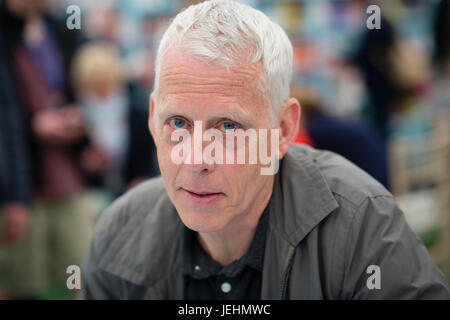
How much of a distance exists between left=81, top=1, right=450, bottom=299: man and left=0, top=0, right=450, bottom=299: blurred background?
54.0 inches

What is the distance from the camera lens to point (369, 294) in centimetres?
148

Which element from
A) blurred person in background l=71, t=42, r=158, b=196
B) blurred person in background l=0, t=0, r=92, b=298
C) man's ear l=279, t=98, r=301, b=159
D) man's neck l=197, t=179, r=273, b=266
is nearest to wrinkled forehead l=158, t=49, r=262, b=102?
man's ear l=279, t=98, r=301, b=159

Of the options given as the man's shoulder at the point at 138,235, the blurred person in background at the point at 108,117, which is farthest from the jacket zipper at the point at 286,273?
the blurred person in background at the point at 108,117

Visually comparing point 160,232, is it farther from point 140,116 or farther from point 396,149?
point 396,149

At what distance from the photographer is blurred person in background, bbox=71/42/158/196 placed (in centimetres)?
358

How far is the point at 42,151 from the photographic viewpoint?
10.7 ft

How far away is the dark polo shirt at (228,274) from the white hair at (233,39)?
1.33ft

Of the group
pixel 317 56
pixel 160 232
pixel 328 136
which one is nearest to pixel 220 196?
pixel 160 232

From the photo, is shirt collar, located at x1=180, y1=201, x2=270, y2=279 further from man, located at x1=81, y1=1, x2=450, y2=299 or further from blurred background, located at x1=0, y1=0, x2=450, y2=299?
blurred background, located at x1=0, y1=0, x2=450, y2=299

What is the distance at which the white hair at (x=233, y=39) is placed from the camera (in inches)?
55.8

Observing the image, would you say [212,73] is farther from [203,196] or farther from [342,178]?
[342,178]

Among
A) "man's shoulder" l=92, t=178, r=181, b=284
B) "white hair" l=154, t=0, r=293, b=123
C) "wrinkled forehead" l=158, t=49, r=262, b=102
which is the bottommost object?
"man's shoulder" l=92, t=178, r=181, b=284

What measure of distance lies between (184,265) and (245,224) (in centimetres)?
23

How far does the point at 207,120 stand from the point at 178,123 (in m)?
0.10
